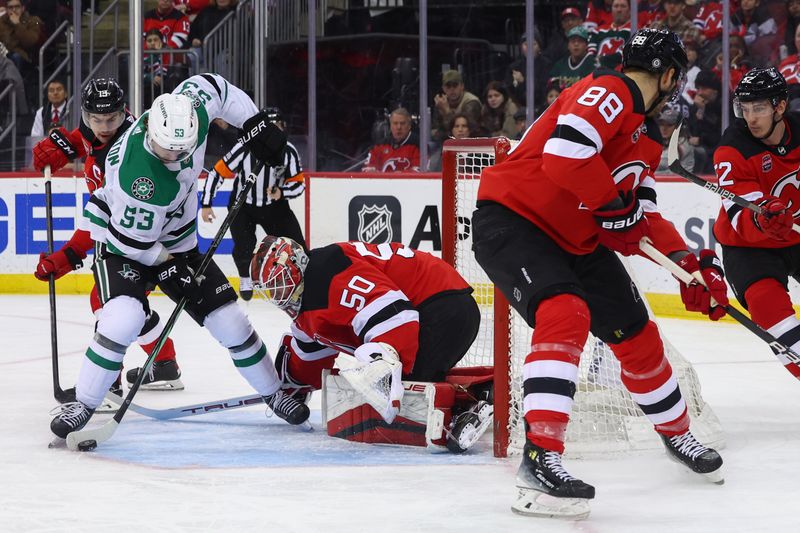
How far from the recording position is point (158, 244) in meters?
3.58

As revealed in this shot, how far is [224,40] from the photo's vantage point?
7984 mm

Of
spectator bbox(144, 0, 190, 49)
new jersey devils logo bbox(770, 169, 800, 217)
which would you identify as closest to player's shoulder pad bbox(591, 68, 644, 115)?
new jersey devils logo bbox(770, 169, 800, 217)

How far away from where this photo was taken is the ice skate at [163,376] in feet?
14.1

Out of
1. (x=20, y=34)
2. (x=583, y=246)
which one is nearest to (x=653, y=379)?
(x=583, y=246)

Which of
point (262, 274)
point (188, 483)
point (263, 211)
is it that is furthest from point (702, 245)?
point (188, 483)

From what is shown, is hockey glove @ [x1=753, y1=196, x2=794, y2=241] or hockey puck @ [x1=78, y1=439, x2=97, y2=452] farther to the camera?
hockey glove @ [x1=753, y1=196, x2=794, y2=241]

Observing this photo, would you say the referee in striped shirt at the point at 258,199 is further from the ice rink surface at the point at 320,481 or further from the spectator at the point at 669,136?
the ice rink surface at the point at 320,481

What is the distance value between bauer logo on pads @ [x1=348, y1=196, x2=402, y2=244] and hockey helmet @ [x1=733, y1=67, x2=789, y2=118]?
343 cm

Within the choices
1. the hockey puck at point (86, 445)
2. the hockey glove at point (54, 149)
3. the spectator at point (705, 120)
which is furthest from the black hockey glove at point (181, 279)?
the spectator at point (705, 120)

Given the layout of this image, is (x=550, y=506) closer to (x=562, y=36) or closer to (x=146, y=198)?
(x=146, y=198)

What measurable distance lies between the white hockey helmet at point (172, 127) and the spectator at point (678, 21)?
4.13m

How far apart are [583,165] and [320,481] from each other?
102cm

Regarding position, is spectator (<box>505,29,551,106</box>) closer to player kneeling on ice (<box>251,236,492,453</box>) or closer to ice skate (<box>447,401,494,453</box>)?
player kneeling on ice (<box>251,236,492,453</box>)

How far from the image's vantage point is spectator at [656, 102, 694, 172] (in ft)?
21.5
